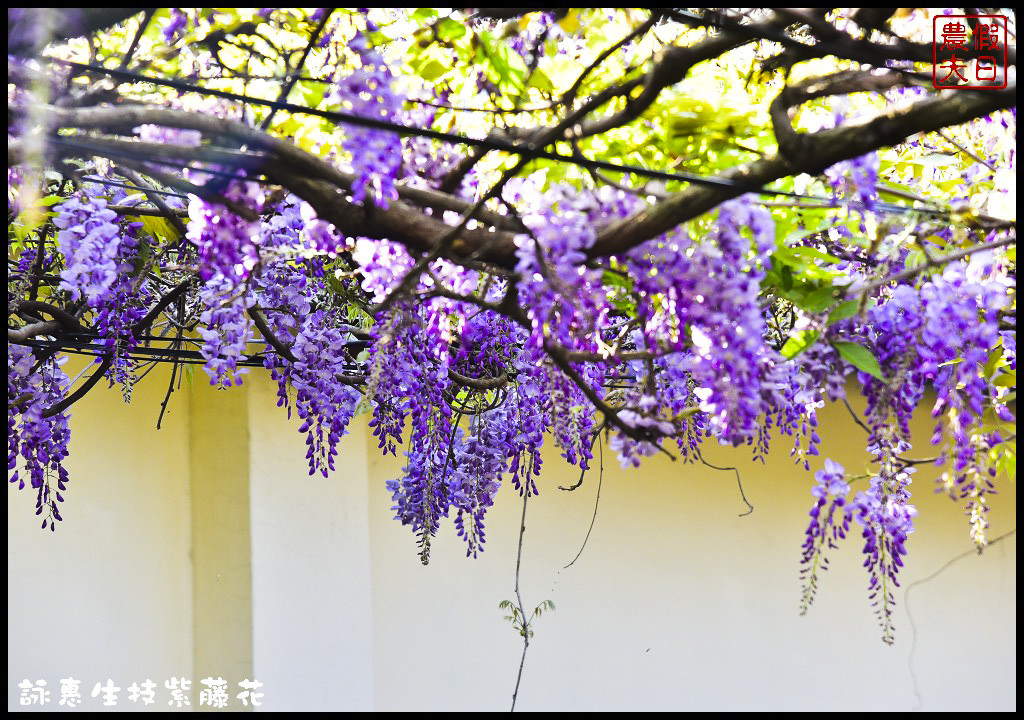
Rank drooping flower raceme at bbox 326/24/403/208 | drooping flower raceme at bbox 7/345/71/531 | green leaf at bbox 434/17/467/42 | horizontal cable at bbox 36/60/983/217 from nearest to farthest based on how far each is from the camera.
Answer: horizontal cable at bbox 36/60/983/217 < drooping flower raceme at bbox 326/24/403/208 < green leaf at bbox 434/17/467/42 < drooping flower raceme at bbox 7/345/71/531

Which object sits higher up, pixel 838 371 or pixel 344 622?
pixel 838 371

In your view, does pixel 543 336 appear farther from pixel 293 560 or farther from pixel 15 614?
pixel 15 614

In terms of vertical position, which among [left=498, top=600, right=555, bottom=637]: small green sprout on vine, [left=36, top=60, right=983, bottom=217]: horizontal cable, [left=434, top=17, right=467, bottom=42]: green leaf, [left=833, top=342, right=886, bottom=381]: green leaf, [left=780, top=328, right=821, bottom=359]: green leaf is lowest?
[left=498, top=600, right=555, bottom=637]: small green sprout on vine

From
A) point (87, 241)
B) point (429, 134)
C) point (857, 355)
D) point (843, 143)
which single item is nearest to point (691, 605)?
point (857, 355)

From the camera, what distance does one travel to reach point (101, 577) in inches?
178

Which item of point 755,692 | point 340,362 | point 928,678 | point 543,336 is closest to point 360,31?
point 543,336

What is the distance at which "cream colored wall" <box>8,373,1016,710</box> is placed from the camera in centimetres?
457

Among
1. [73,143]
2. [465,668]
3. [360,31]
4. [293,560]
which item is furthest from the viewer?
[465,668]

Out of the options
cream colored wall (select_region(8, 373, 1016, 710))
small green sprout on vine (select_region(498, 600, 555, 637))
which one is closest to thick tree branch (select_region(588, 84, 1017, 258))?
cream colored wall (select_region(8, 373, 1016, 710))

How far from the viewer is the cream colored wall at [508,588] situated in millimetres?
4566

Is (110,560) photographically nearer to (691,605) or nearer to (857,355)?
(691,605)

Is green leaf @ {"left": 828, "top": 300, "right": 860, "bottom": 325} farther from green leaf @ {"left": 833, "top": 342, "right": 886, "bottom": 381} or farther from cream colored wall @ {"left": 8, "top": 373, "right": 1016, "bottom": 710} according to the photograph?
cream colored wall @ {"left": 8, "top": 373, "right": 1016, "bottom": 710}

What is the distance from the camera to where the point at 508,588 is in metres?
5.12

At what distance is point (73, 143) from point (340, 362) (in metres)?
1.42
